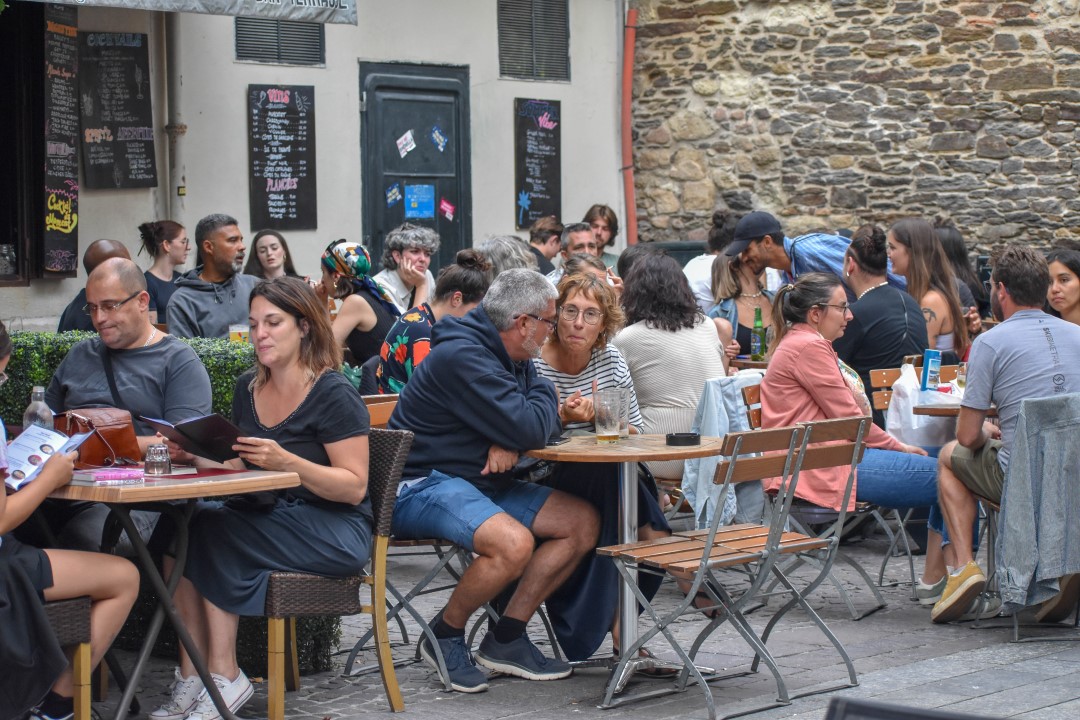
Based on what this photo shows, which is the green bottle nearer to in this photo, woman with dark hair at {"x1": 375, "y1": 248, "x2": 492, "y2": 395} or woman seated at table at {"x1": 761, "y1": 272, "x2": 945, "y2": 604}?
woman seated at table at {"x1": 761, "y1": 272, "x2": 945, "y2": 604}

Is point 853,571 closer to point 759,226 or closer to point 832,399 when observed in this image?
point 832,399

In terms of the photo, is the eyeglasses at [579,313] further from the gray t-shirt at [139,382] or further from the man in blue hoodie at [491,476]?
the gray t-shirt at [139,382]

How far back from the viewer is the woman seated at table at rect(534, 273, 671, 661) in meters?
5.40

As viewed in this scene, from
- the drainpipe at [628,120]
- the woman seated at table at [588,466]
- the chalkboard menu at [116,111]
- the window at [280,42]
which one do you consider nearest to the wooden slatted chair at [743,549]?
the woman seated at table at [588,466]

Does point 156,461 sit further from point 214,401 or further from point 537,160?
point 537,160

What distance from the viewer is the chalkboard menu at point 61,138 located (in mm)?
9688

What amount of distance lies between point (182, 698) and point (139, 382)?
45.4 inches

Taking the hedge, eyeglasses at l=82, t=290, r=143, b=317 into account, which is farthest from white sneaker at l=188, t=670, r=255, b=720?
eyeglasses at l=82, t=290, r=143, b=317

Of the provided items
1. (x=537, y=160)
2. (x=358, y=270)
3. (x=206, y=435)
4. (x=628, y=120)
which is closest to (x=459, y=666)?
(x=206, y=435)

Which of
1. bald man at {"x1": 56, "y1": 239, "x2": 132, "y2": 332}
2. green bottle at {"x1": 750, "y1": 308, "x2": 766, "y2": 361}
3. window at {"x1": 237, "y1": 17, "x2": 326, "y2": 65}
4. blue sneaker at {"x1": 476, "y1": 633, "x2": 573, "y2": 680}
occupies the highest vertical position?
window at {"x1": 237, "y1": 17, "x2": 326, "y2": 65}

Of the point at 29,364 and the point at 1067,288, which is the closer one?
the point at 29,364

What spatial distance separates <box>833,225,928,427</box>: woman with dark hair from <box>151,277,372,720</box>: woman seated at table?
373 cm

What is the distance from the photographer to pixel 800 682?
17.4 feet

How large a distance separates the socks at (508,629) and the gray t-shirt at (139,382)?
126cm
